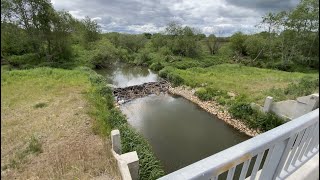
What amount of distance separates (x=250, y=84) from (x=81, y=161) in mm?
8887

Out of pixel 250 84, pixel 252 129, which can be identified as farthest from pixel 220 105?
pixel 250 84

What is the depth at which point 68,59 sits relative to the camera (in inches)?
589

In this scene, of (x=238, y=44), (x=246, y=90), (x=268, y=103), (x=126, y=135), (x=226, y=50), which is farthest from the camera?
(x=226, y=50)

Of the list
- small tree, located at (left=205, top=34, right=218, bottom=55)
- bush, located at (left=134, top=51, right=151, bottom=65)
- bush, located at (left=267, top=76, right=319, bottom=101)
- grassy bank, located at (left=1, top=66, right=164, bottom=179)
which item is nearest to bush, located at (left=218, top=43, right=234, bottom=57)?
small tree, located at (left=205, top=34, right=218, bottom=55)

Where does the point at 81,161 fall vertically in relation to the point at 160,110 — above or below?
above

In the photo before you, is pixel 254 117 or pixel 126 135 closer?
pixel 126 135

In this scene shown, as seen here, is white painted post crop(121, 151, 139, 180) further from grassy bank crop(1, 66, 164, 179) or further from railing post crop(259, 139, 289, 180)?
railing post crop(259, 139, 289, 180)

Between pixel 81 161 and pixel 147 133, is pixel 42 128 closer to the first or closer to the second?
pixel 81 161

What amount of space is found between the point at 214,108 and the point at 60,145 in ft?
19.3

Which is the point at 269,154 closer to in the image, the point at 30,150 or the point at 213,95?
the point at 30,150

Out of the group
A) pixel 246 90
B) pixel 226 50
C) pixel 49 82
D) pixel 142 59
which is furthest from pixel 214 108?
pixel 226 50

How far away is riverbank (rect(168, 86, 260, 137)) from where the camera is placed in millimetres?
7027

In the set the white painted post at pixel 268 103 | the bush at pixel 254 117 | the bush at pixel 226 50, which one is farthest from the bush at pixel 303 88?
the bush at pixel 226 50

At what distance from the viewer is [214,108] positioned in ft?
28.4
